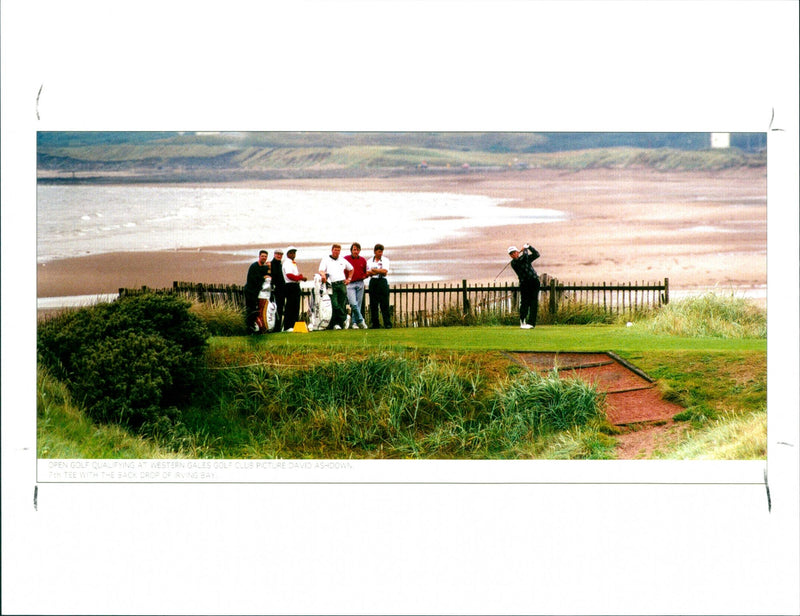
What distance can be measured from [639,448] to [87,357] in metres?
5.17

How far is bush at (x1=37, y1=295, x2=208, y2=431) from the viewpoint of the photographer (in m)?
7.88

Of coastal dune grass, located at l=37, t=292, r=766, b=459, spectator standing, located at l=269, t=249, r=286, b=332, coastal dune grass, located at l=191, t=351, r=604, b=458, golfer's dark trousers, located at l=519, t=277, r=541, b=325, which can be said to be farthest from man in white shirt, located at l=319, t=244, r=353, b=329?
golfer's dark trousers, located at l=519, t=277, r=541, b=325

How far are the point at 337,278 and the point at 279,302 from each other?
0.63 m

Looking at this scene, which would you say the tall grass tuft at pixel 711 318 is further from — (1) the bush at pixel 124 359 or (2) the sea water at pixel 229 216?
(1) the bush at pixel 124 359

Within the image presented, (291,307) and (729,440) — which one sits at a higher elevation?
(291,307)

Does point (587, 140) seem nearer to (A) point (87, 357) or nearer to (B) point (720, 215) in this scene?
(B) point (720, 215)

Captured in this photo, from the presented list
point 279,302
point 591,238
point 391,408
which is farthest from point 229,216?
point 591,238

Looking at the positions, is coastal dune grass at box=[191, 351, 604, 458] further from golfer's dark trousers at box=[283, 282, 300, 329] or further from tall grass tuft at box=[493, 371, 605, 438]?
golfer's dark trousers at box=[283, 282, 300, 329]

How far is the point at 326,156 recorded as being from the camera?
26.2ft

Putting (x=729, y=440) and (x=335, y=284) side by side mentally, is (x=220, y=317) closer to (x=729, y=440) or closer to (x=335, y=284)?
(x=335, y=284)

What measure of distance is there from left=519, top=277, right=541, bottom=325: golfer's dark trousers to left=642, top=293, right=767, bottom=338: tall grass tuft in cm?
109

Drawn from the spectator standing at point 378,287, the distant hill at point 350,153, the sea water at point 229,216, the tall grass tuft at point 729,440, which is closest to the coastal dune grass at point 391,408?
the spectator standing at point 378,287

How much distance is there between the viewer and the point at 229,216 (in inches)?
317
